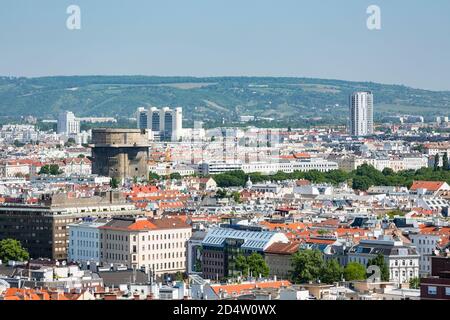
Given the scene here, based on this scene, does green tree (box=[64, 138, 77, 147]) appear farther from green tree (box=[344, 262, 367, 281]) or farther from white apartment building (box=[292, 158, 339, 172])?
green tree (box=[344, 262, 367, 281])

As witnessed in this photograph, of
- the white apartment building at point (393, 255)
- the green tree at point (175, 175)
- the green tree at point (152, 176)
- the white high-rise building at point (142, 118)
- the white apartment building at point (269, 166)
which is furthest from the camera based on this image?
the white high-rise building at point (142, 118)

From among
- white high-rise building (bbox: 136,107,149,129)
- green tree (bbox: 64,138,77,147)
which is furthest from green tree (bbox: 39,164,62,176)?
white high-rise building (bbox: 136,107,149,129)

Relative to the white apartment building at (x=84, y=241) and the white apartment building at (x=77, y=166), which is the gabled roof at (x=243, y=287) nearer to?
the white apartment building at (x=84, y=241)

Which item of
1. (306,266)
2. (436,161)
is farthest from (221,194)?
(306,266)

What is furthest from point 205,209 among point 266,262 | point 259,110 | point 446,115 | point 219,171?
point 259,110

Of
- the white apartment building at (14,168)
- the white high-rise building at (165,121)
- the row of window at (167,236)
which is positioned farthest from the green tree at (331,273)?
the white high-rise building at (165,121)
